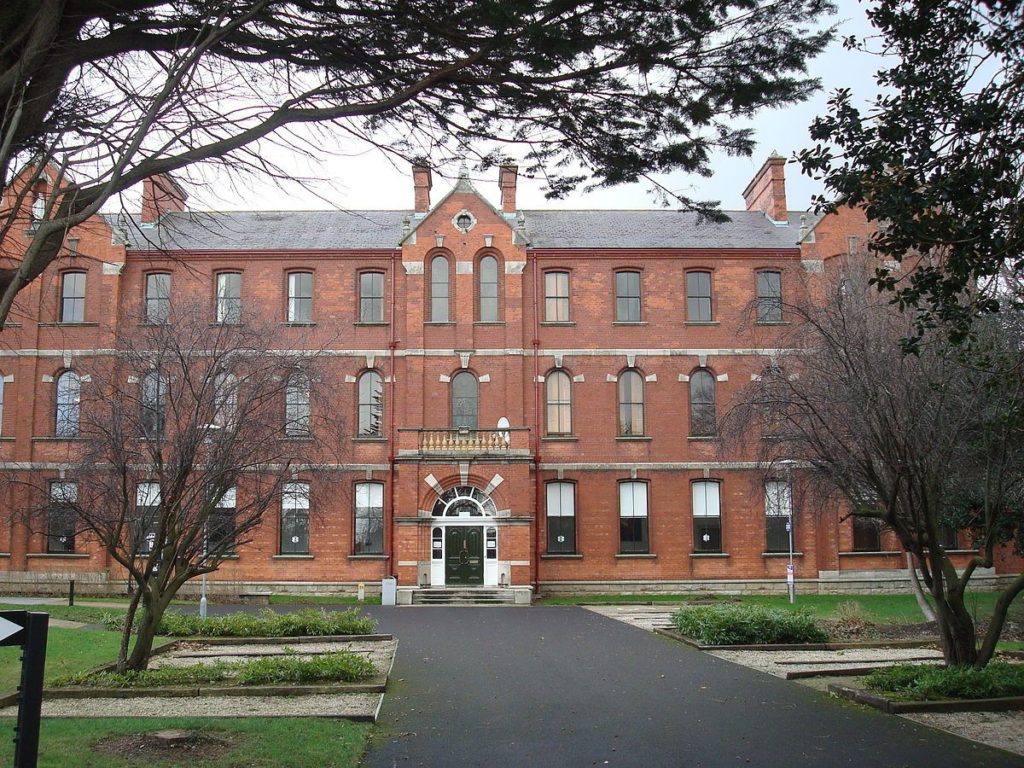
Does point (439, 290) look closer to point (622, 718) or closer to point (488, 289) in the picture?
point (488, 289)

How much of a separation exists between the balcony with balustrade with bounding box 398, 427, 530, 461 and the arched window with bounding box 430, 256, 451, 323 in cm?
448

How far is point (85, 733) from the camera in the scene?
1055 centimetres

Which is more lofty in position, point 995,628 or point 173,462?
point 173,462

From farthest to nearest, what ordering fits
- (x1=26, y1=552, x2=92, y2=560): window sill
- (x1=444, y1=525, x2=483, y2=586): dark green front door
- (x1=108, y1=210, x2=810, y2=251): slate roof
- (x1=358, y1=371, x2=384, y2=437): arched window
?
(x1=108, y1=210, x2=810, y2=251): slate roof → (x1=358, y1=371, x2=384, y2=437): arched window → (x1=26, y1=552, x2=92, y2=560): window sill → (x1=444, y1=525, x2=483, y2=586): dark green front door

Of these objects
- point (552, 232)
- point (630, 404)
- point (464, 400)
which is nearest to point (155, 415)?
point (464, 400)

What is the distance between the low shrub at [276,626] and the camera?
2077cm

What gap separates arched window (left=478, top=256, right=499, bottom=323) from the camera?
35812 mm

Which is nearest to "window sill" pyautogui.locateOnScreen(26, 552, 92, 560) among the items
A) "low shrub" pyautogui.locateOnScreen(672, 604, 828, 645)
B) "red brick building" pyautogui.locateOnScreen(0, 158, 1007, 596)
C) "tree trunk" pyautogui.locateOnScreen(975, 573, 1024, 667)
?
"red brick building" pyautogui.locateOnScreen(0, 158, 1007, 596)

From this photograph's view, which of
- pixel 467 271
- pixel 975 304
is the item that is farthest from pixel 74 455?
pixel 975 304

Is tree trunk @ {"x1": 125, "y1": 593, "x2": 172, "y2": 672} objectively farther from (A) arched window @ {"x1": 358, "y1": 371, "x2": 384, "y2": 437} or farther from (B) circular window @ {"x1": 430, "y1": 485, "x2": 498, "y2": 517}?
(A) arched window @ {"x1": 358, "y1": 371, "x2": 384, "y2": 437}

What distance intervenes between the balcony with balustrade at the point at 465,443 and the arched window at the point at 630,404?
4.23 m

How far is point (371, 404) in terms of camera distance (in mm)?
35688

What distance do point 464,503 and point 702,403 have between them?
31.4ft

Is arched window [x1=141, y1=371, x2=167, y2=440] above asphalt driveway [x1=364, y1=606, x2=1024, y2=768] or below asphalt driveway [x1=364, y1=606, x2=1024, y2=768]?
above
